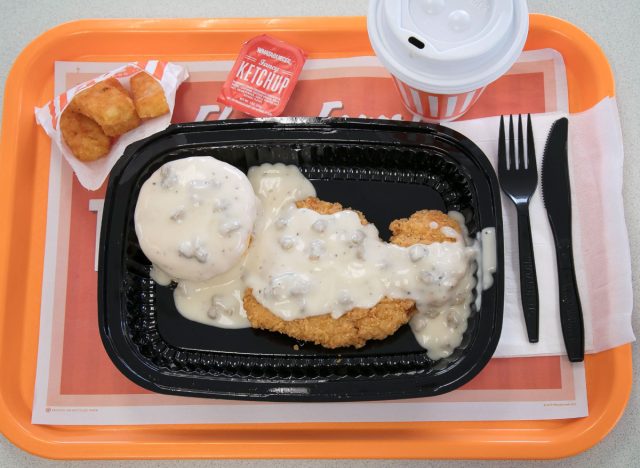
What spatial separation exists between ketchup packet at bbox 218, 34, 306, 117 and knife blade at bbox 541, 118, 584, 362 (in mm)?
825

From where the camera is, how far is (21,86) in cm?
194

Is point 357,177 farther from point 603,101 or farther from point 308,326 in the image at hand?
point 603,101

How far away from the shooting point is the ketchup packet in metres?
1.86

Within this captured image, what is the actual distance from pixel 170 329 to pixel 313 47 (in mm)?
1014

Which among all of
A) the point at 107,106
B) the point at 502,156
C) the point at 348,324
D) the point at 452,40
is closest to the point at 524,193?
the point at 502,156

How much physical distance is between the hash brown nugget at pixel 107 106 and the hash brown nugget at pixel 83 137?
0.09 feet

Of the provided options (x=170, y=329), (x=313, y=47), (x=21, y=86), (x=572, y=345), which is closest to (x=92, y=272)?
(x=170, y=329)

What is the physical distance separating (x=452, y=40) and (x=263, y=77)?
660 mm

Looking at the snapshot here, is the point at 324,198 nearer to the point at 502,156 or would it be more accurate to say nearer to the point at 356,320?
the point at 356,320

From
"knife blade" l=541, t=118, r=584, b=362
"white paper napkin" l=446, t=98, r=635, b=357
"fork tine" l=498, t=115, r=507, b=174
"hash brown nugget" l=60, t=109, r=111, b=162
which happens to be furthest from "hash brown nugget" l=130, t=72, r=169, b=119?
"knife blade" l=541, t=118, r=584, b=362

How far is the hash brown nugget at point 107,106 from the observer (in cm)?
180

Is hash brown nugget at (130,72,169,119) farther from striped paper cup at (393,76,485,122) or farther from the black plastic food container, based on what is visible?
striped paper cup at (393,76,485,122)

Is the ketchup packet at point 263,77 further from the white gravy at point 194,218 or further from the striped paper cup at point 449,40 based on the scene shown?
the striped paper cup at point 449,40

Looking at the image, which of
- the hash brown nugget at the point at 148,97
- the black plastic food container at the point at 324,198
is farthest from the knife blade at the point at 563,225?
the hash brown nugget at the point at 148,97
